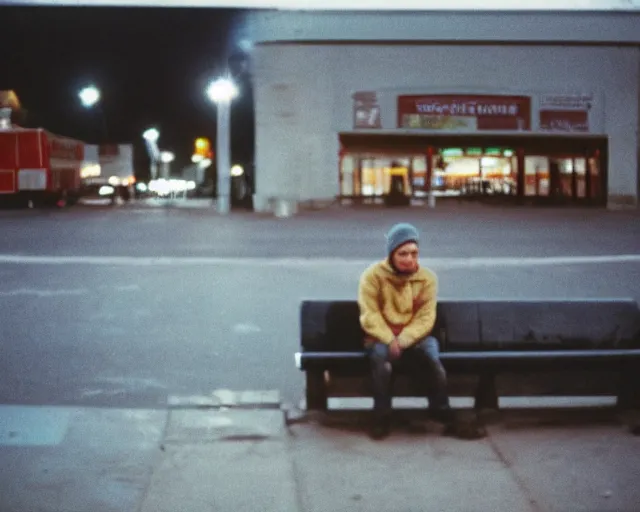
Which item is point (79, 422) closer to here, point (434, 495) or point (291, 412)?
point (291, 412)

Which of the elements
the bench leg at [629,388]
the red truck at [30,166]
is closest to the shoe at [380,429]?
the bench leg at [629,388]

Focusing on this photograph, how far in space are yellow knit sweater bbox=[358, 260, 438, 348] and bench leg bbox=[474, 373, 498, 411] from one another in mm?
548

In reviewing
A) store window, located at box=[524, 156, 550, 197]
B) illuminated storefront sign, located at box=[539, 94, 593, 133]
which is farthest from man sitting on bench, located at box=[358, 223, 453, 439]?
store window, located at box=[524, 156, 550, 197]

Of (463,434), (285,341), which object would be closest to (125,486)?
(463,434)

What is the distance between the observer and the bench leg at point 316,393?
6.30m

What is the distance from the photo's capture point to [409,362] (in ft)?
20.1

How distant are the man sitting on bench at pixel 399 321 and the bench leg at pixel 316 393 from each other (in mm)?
429

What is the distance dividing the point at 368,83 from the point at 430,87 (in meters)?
2.37

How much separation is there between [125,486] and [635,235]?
767 inches

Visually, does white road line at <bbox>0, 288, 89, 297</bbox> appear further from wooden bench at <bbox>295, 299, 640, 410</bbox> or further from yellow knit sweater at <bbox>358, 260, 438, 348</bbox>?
yellow knit sweater at <bbox>358, 260, 438, 348</bbox>

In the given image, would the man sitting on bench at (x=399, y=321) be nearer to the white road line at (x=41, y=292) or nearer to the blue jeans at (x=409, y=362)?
the blue jeans at (x=409, y=362)

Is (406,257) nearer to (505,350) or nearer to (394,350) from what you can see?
(394,350)

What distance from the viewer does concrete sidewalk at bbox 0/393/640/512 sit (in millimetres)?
4809

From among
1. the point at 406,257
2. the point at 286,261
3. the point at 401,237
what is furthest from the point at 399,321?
the point at 286,261
